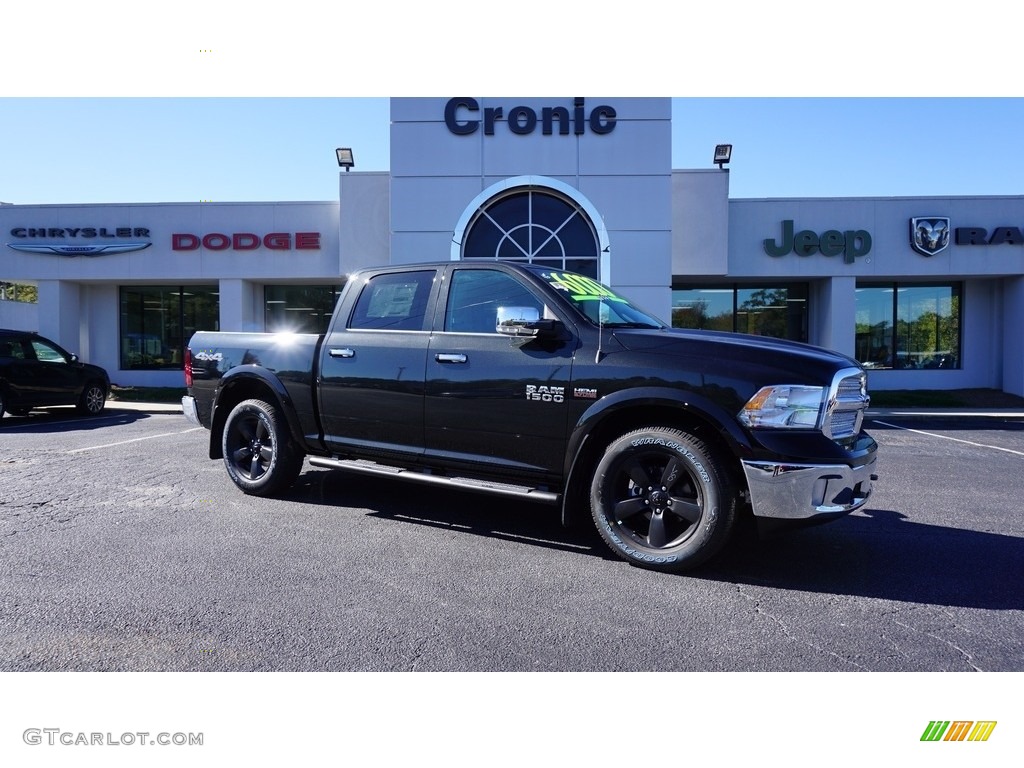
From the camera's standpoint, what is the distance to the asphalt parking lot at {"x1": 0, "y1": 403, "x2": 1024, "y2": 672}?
301 cm

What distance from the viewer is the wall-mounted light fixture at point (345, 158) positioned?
17.6 m

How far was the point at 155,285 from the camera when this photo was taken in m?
20.7

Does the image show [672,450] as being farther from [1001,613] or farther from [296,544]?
[296,544]

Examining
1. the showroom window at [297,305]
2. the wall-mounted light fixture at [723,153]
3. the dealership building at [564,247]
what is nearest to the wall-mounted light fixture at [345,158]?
the dealership building at [564,247]

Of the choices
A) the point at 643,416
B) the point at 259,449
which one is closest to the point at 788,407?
the point at 643,416

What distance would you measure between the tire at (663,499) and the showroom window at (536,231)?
437 inches

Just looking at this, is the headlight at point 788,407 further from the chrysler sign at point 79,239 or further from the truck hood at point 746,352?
the chrysler sign at point 79,239

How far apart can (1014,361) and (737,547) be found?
18.3m

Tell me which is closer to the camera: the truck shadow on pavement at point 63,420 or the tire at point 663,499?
the tire at point 663,499

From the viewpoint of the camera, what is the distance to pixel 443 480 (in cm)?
477

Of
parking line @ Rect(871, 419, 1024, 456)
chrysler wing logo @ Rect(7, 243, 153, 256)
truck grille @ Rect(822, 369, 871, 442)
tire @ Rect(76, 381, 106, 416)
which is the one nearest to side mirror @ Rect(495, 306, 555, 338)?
truck grille @ Rect(822, 369, 871, 442)

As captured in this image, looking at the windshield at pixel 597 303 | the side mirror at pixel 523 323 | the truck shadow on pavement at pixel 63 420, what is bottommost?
the truck shadow on pavement at pixel 63 420

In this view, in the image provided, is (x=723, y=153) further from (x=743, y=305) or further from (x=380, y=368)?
(x=380, y=368)

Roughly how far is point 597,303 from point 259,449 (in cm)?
327
